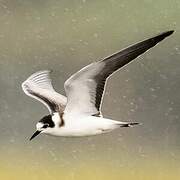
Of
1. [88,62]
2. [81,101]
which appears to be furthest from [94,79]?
[88,62]

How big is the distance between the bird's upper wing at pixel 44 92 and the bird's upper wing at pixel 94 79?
0.04 meters

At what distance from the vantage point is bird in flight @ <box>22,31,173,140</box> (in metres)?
1.63

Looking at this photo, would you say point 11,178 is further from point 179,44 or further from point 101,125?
point 179,44

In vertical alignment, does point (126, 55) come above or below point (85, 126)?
above

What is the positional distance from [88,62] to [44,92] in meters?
0.26

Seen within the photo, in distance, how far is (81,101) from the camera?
1746 mm

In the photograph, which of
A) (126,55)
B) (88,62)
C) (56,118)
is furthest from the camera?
(88,62)

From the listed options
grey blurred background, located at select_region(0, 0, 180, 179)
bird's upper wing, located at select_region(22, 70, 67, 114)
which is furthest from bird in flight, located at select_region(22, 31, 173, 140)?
grey blurred background, located at select_region(0, 0, 180, 179)

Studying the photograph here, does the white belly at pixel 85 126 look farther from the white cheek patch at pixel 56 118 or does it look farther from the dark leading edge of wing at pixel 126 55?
the dark leading edge of wing at pixel 126 55

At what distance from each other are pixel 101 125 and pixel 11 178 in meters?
0.33

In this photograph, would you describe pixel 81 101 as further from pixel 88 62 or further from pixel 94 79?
pixel 88 62

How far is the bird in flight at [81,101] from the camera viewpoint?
1.63 metres

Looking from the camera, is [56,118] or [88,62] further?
[88,62]

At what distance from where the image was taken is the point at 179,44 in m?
2.06
